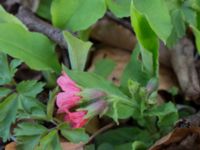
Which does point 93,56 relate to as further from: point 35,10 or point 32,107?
point 32,107

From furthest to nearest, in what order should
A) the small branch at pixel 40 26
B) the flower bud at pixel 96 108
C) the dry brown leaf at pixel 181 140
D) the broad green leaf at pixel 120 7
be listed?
the small branch at pixel 40 26 < the broad green leaf at pixel 120 7 < the dry brown leaf at pixel 181 140 < the flower bud at pixel 96 108

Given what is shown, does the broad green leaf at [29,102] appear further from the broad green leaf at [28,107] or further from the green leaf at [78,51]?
the green leaf at [78,51]

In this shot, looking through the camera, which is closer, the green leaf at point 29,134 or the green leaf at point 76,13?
the green leaf at point 29,134

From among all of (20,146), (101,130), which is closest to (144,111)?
(101,130)

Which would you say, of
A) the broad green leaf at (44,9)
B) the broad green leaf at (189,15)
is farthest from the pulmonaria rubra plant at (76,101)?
the broad green leaf at (44,9)

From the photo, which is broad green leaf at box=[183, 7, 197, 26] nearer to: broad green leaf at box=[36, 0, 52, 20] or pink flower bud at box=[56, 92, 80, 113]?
pink flower bud at box=[56, 92, 80, 113]

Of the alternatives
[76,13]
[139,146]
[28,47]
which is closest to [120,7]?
[76,13]

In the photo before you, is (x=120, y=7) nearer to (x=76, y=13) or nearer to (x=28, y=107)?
(x=76, y=13)
